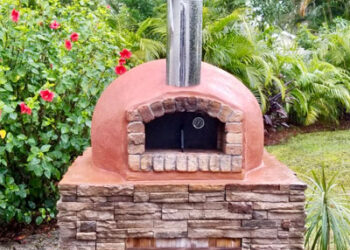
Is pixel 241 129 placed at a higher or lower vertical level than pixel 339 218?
higher

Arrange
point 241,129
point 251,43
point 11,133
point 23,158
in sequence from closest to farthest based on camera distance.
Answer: point 241,129 → point 11,133 → point 23,158 → point 251,43

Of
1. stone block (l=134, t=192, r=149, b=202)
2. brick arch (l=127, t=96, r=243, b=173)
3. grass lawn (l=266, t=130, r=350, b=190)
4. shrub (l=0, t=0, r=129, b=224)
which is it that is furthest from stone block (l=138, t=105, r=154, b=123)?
grass lawn (l=266, t=130, r=350, b=190)

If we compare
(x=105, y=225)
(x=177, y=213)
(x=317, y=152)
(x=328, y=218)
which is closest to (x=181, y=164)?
(x=177, y=213)

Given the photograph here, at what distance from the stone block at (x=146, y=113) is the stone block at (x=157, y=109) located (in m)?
0.02

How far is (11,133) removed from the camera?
4035 millimetres

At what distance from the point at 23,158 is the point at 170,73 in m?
1.95

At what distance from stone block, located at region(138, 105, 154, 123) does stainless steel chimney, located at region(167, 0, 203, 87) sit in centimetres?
28

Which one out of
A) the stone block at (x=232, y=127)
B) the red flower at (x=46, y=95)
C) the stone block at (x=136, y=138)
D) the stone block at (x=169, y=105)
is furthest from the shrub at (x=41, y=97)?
the stone block at (x=232, y=127)

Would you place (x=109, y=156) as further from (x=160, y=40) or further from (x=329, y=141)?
(x=329, y=141)

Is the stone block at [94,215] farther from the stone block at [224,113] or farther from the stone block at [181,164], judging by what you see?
the stone block at [224,113]

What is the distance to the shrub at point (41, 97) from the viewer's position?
3.97 m

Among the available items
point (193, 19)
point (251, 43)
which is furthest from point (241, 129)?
point (251, 43)

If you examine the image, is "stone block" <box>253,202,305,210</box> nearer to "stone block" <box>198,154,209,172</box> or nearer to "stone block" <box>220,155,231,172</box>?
"stone block" <box>220,155,231,172</box>

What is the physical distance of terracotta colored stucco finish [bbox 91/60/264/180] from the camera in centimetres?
306
